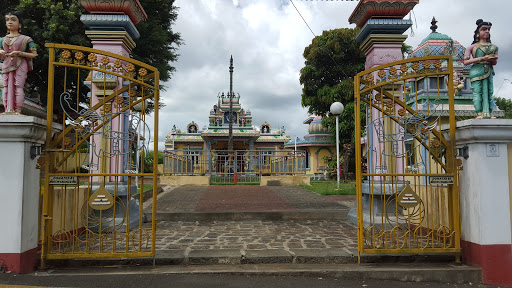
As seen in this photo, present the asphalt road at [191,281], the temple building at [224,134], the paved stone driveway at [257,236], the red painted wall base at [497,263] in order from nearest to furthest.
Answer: the asphalt road at [191,281] < the red painted wall base at [497,263] < the paved stone driveway at [257,236] < the temple building at [224,134]

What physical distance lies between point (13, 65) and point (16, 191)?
1422 millimetres

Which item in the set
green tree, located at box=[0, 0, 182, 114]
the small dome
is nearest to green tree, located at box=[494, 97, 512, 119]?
the small dome

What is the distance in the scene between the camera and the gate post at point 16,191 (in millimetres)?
3449

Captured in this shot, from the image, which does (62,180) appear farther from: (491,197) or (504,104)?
(504,104)

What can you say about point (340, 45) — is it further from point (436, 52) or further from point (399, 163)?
point (399, 163)

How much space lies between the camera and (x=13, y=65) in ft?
12.1

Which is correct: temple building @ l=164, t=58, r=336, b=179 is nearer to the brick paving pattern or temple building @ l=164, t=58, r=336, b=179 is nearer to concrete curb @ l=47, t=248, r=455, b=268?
the brick paving pattern

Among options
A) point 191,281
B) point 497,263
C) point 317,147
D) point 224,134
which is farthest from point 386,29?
point 224,134

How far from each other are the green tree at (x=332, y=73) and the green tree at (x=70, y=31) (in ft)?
31.2

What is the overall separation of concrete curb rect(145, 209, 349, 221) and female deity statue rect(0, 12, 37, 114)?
3815 mm

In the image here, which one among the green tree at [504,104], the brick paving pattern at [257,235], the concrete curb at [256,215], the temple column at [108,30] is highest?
the green tree at [504,104]

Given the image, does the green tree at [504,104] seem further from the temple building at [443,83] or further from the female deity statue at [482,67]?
the female deity statue at [482,67]

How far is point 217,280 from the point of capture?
139 inches

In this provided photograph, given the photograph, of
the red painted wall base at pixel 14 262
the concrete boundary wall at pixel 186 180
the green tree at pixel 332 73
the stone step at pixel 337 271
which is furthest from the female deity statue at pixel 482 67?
the green tree at pixel 332 73
